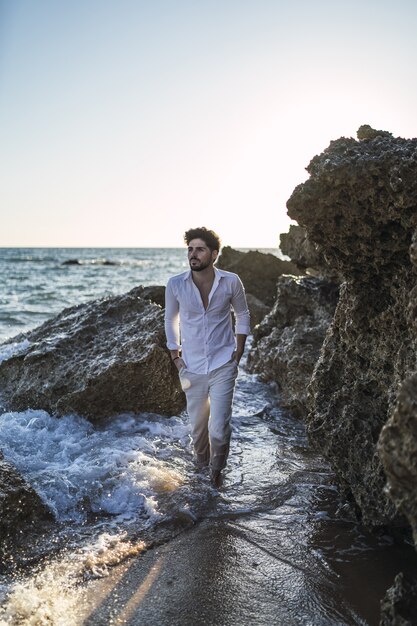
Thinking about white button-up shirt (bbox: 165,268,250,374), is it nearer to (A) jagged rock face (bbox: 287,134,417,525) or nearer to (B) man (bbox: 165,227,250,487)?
(B) man (bbox: 165,227,250,487)

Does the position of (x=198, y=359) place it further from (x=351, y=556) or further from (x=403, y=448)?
(x=403, y=448)

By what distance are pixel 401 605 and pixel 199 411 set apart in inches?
108

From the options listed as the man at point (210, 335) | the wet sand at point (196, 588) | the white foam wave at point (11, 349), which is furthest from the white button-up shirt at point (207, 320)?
the white foam wave at point (11, 349)

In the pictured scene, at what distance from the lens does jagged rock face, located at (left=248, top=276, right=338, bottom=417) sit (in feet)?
22.9

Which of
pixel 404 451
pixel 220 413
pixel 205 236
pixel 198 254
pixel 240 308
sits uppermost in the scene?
pixel 205 236

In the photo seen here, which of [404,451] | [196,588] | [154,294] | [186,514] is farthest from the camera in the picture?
[154,294]

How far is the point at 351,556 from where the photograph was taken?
350 cm

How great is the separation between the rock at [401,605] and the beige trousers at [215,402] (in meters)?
2.32

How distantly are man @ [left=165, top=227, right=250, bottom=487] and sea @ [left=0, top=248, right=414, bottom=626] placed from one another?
1.70 ft

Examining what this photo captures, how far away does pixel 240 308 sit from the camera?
5.05m

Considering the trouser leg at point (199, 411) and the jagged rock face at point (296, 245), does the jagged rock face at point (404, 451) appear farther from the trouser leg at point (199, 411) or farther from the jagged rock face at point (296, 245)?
the jagged rock face at point (296, 245)

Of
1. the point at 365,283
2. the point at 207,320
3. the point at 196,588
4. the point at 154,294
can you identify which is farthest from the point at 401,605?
the point at 154,294

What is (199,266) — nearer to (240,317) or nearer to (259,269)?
(240,317)

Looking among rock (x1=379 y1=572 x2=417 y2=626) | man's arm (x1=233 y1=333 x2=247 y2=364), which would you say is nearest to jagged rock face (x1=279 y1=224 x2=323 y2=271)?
man's arm (x1=233 y1=333 x2=247 y2=364)
